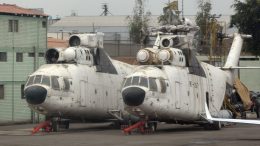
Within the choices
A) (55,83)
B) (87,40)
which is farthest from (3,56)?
(55,83)

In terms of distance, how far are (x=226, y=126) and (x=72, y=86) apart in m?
10.0

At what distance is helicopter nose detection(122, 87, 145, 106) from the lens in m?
34.8

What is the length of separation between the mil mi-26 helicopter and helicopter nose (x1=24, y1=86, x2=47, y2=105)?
4308mm

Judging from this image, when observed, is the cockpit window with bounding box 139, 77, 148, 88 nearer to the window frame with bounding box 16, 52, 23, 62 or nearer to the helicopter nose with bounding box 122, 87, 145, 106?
the helicopter nose with bounding box 122, 87, 145, 106

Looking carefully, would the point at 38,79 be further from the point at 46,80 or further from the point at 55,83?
the point at 55,83

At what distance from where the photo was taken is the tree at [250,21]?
61875mm

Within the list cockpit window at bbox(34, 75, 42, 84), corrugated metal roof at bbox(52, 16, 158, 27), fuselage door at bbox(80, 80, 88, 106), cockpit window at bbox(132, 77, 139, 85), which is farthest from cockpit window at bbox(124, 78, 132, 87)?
corrugated metal roof at bbox(52, 16, 158, 27)

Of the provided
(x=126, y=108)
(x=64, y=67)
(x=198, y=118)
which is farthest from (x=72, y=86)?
(x=198, y=118)

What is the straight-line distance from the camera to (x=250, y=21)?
62.1 m

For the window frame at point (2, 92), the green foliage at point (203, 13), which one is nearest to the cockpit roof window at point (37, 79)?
the window frame at point (2, 92)

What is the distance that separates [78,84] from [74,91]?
54 centimetres

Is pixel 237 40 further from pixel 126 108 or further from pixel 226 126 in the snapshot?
pixel 126 108

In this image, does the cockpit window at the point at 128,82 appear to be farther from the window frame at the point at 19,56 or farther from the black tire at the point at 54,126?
the window frame at the point at 19,56

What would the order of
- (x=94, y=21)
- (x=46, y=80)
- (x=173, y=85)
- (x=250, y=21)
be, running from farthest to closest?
1. (x=94, y=21)
2. (x=250, y=21)
3. (x=46, y=80)
4. (x=173, y=85)
